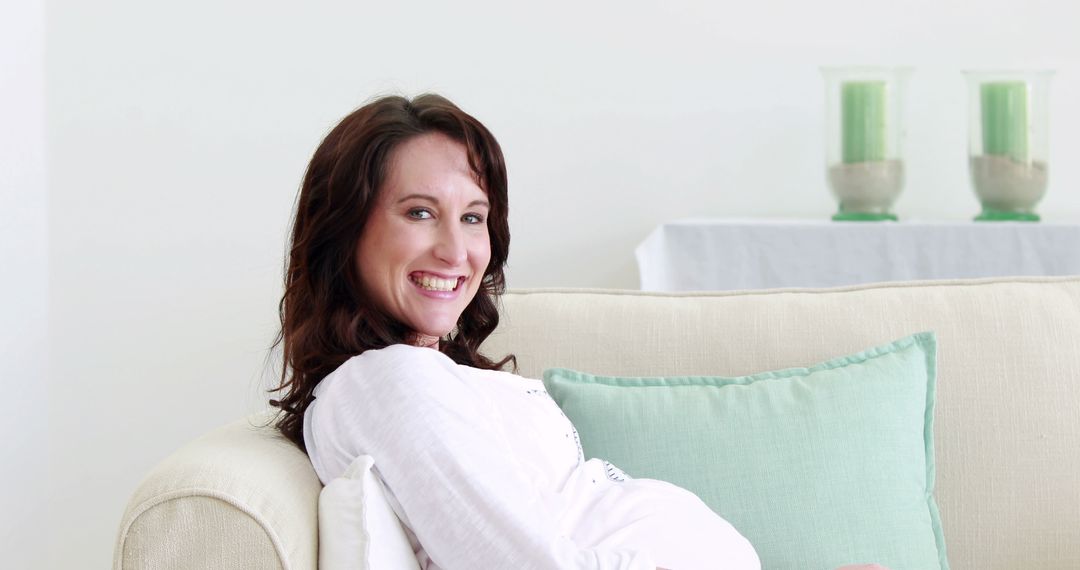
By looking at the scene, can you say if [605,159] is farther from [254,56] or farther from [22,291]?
[22,291]

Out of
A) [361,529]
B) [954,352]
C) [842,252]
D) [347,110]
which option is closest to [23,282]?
[347,110]

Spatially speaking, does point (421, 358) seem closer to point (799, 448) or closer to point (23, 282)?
point (799, 448)

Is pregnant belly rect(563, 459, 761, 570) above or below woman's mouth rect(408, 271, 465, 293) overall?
below

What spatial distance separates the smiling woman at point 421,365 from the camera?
114 cm

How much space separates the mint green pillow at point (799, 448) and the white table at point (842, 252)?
0.75 m

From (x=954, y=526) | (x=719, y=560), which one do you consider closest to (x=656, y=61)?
(x=954, y=526)

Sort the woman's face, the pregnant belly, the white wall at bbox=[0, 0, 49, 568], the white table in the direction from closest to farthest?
1. the pregnant belly
2. the woman's face
3. the white table
4. the white wall at bbox=[0, 0, 49, 568]

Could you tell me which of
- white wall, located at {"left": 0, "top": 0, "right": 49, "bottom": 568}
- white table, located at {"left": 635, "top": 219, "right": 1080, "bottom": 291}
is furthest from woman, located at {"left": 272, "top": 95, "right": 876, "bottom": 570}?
white wall, located at {"left": 0, "top": 0, "right": 49, "bottom": 568}

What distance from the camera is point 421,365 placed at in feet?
3.93

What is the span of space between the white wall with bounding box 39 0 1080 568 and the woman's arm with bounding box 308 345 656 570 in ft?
5.12

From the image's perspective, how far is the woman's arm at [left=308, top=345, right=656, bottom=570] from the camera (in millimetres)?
1087

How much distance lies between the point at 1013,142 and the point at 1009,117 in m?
0.05

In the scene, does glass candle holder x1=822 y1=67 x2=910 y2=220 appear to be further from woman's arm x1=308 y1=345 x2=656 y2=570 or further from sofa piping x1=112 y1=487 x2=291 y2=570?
sofa piping x1=112 y1=487 x2=291 y2=570

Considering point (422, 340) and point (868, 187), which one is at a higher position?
point (868, 187)
